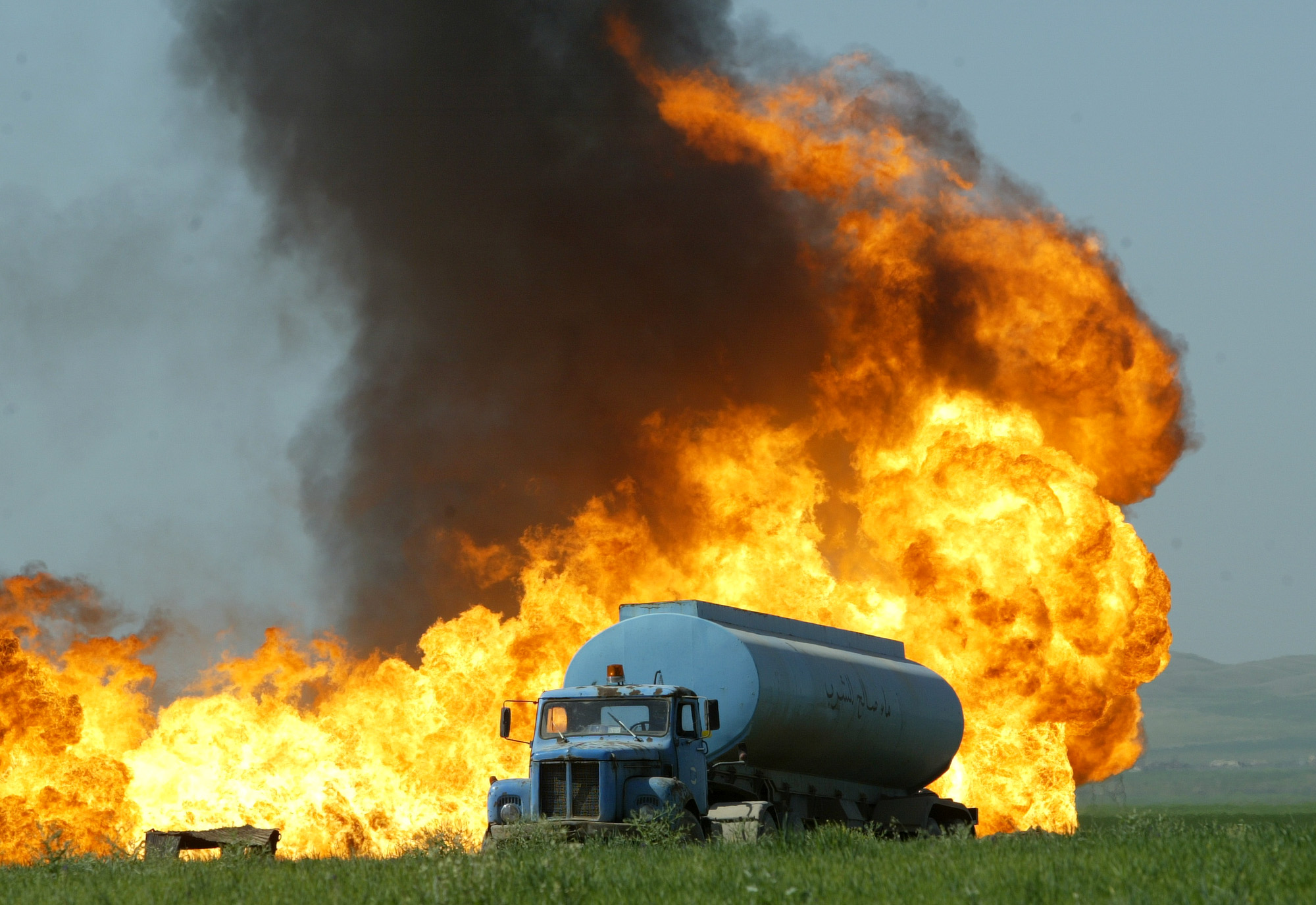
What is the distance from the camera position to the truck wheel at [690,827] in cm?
2030

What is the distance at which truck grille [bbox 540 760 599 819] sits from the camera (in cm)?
2052

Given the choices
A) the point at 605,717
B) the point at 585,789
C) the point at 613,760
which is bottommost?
the point at 585,789

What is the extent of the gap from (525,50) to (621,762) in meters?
28.8

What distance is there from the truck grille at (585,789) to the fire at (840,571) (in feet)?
33.9

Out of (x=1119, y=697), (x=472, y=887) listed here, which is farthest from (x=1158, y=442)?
(x=472, y=887)

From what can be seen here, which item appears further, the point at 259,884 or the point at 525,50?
the point at 525,50

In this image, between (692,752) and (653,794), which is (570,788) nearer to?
(653,794)

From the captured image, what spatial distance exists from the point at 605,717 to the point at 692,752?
4.92 ft

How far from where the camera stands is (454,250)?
4306 cm

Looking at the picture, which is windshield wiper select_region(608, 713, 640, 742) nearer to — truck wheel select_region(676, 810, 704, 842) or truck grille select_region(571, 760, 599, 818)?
truck grille select_region(571, 760, 599, 818)

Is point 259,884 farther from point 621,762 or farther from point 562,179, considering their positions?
point 562,179

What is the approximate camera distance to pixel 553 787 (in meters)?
20.9

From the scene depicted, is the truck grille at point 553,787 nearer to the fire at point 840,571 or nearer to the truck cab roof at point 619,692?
the truck cab roof at point 619,692

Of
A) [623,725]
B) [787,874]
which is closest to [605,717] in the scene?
[623,725]
